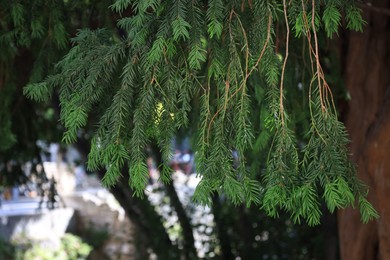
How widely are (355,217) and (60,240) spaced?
7207 mm

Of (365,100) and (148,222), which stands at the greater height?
(365,100)

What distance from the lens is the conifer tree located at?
133 inches

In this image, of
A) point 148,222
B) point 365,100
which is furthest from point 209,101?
point 148,222

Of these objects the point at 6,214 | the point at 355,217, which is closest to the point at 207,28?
the point at 355,217

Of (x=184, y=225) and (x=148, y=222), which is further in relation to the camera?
(x=148, y=222)

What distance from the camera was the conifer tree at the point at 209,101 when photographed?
3.37 m

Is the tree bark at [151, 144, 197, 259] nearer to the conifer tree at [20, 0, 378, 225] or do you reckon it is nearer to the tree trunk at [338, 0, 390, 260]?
the tree trunk at [338, 0, 390, 260]

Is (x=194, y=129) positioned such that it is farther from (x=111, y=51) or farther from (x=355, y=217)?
(x=355, y=217)

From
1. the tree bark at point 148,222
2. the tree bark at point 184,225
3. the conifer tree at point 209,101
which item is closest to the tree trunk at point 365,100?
the conifer tree at point 209,101

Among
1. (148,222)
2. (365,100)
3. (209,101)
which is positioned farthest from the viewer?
(148,222)

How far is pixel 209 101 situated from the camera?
12.6 feet

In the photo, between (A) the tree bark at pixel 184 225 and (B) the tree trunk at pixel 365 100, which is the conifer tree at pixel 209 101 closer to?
(B) the tree trunk at pixel 365 100

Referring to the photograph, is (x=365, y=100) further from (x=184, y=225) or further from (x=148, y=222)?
(x=148, y=222)

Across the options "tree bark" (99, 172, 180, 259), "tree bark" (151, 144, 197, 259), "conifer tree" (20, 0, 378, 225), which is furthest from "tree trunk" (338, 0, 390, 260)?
"tree bark" (99, 172, 180, 259)
